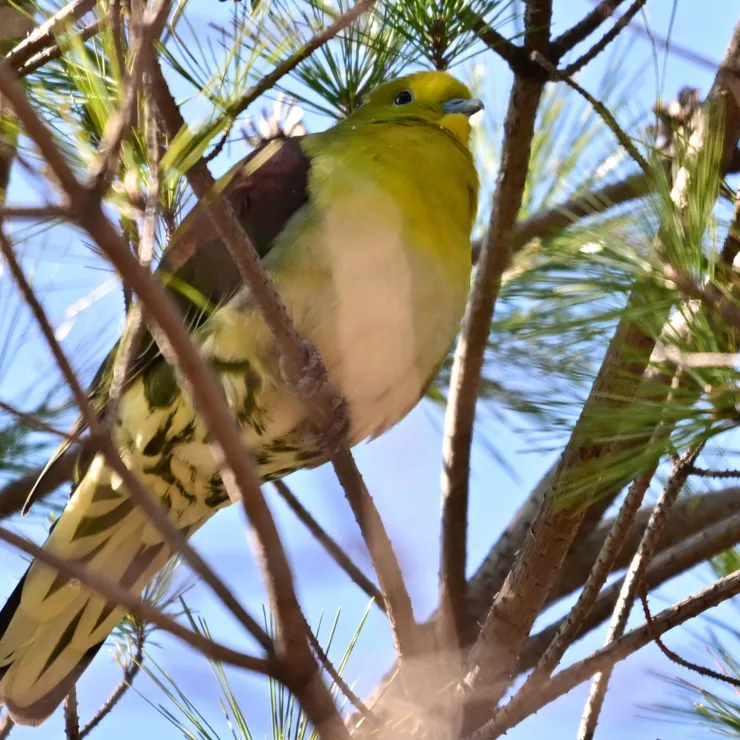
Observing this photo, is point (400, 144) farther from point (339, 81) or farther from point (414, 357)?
point (414, 357)

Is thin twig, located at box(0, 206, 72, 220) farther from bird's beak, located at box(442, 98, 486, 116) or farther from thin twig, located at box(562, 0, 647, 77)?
bird's beak, located at box(442, 98, 486, 116)

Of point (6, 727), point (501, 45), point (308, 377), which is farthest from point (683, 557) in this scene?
point (6, 727)

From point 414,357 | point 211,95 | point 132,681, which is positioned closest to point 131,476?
point 211,95

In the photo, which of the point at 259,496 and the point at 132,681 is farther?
the point at 132,681

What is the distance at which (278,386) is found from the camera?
1715 mm

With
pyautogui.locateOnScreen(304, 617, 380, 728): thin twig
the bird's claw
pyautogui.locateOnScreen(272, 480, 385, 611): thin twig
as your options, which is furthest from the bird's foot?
pyautogui.locateOnScreen(304, 617, 380, 728): thin twig

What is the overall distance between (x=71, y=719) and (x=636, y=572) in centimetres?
90

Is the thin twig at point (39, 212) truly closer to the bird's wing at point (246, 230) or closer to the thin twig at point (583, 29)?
the bird's wing at point (246, 230)

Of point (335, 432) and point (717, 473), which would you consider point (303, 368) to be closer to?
point (335, 432)

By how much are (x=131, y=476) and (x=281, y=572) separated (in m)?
0.18

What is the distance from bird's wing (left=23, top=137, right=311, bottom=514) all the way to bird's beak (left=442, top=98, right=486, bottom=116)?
32 centimetres

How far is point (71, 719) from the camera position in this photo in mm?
1638

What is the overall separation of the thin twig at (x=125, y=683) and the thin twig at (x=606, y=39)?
3.94ft

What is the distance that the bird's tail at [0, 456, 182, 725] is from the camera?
1.78 m
